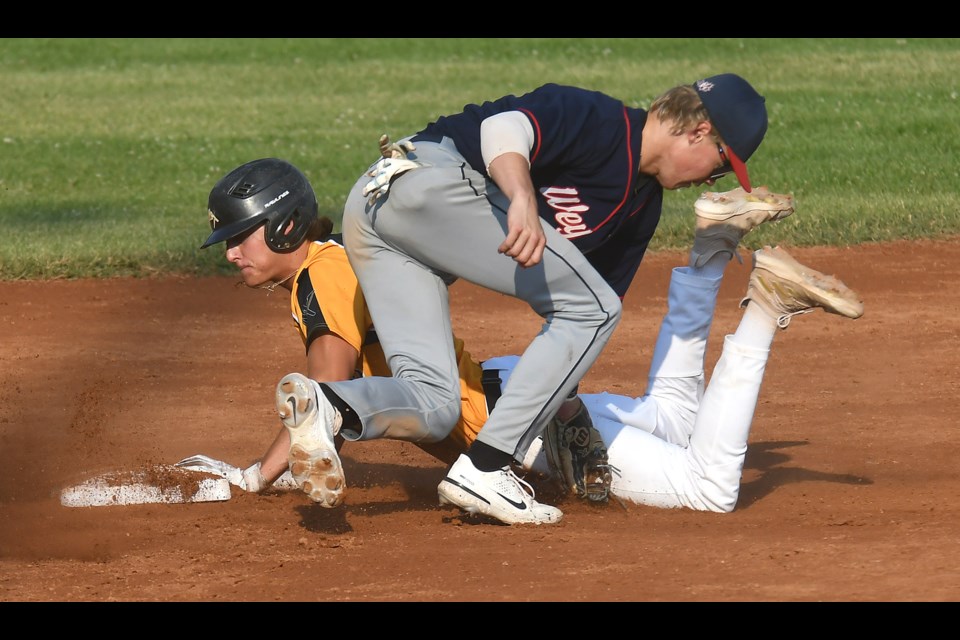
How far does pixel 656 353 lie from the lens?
5078mm

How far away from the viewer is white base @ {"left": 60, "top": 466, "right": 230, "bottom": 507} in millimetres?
4727

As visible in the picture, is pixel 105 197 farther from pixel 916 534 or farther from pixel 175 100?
pixel 916 534

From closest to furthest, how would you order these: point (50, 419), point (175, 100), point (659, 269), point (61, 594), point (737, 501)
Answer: point (61, 594)
point (737, 501)
point (50, 419)
point (659, 269)
point (175, 100)

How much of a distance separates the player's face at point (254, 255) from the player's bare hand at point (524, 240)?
3.91ft

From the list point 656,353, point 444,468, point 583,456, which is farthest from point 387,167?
point 444,468

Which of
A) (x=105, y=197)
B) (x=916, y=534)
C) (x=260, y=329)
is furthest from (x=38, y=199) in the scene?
(x=916, y=534)

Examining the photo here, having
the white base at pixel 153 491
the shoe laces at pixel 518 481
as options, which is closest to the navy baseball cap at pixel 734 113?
the shoe laces at pixel 518 481

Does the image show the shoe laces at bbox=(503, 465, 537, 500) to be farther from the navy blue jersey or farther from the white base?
the white base

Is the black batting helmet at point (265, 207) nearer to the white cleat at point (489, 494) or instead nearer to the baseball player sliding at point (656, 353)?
the baseball player sliding at point (656, 353)

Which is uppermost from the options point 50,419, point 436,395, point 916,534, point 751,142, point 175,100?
point 751,142

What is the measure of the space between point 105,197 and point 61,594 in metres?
7.53

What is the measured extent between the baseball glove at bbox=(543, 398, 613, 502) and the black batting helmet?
107 cm

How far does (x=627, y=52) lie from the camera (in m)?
17.5

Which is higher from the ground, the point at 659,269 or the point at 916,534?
the point at 916,534
